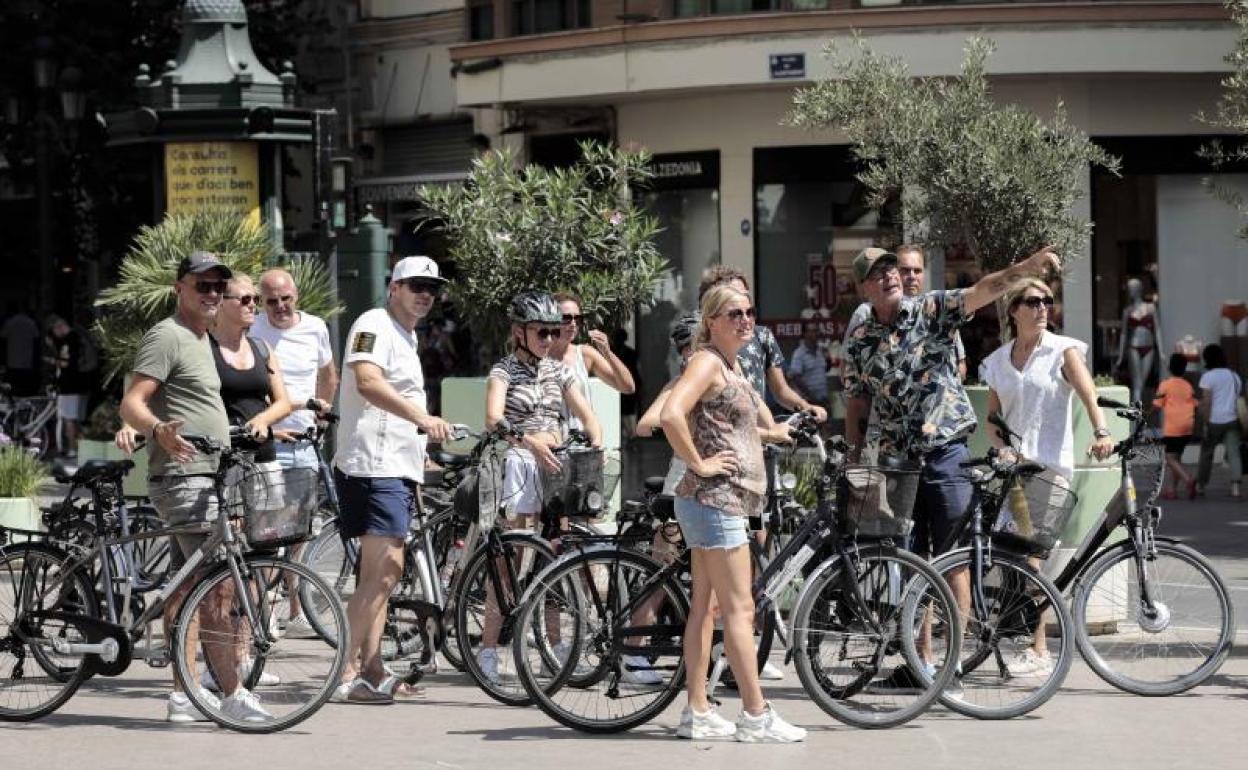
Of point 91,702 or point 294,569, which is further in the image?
point 91,702

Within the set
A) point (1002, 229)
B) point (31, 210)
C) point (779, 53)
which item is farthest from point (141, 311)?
point (31, 210)

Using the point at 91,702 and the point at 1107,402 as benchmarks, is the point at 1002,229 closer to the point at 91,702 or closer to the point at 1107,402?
the point at 1107,402

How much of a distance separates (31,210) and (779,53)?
14.7 meters

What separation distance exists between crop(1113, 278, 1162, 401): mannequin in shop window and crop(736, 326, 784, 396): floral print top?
16674 mm

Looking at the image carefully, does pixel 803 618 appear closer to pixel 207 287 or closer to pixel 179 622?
pixel 179 622

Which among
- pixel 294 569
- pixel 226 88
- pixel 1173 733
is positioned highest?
pixel 226 88

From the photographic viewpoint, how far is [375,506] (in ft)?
32.0

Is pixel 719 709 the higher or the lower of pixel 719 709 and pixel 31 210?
the lower

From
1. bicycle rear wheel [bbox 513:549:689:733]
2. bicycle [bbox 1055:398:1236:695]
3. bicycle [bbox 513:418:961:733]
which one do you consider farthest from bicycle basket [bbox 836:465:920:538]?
bicycle [bbox 1055:398:1236:695]

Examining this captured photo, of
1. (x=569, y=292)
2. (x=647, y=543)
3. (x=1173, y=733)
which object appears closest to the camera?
(x=1173, y=733)

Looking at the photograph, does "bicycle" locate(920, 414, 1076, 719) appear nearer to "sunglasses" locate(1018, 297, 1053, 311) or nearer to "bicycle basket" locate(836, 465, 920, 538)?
"bicycle basket" locate(836, 465, 920, 538)

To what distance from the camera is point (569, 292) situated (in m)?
14.6

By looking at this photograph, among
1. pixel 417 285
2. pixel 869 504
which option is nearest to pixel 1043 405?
pixel 869 504

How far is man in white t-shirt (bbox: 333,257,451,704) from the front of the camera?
9.75 metres
